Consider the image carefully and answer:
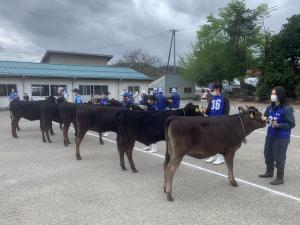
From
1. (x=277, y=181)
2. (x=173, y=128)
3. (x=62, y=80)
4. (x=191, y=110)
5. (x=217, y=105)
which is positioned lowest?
(x=277, y=181)

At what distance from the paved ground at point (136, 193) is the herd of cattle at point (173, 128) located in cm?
42

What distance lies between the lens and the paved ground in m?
4.36

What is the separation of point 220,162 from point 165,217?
11.1 feet

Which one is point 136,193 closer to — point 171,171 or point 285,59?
point 171,171

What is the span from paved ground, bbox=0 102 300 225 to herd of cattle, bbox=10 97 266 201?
42 centimetres

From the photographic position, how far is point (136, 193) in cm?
538

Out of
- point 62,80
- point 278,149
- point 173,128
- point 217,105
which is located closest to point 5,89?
point 62,80

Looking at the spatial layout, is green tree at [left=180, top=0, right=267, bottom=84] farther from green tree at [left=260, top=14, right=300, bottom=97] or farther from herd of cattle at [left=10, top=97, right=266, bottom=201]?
herd of cattle at [left=10, top=97, right=266, bottom=201]

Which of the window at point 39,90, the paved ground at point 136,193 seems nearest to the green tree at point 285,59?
the window at point 39,90

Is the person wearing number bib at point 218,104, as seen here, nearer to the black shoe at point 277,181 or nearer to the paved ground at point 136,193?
the paved ground at point 136,193

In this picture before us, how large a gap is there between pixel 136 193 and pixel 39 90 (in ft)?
81.2

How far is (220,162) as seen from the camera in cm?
739

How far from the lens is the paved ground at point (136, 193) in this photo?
4.36m

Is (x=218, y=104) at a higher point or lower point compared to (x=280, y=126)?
higher
